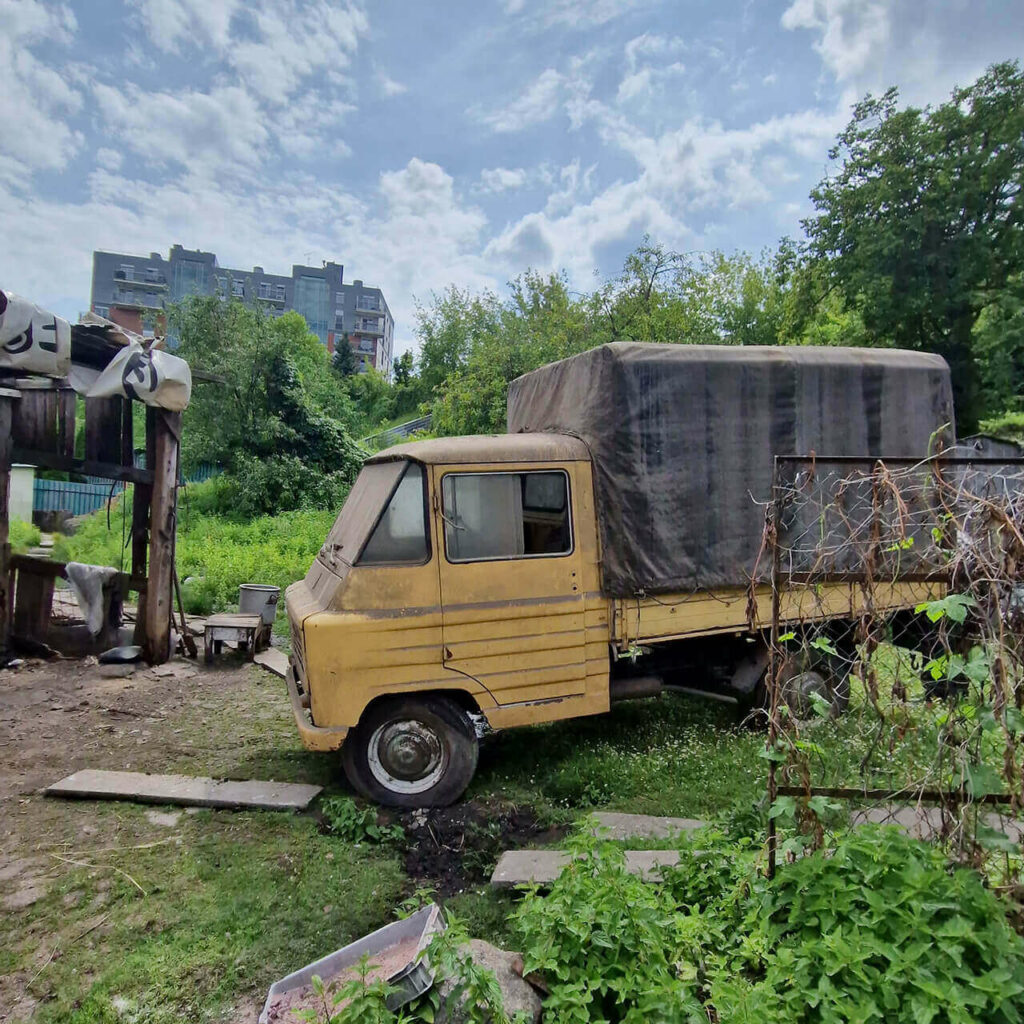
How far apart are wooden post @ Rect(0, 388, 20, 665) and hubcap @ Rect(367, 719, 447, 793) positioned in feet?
17.4

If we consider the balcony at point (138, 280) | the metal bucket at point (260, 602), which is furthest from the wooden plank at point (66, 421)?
the balcony at point (138, 280)

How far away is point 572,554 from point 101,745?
419cm

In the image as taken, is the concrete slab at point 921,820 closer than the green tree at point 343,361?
Yes

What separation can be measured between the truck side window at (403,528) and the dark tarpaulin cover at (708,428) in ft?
4.20

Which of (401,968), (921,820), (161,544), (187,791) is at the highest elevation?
(161,544)

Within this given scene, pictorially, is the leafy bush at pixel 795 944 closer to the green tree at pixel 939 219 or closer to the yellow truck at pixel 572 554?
the yellow truck at pixel 572 554

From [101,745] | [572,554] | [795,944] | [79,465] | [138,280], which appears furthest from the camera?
[138,280]

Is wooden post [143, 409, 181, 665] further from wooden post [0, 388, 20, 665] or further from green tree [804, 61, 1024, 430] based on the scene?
green tree [804, 61, 1024, 430]

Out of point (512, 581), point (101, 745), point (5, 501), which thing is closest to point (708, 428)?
point (512, 581)

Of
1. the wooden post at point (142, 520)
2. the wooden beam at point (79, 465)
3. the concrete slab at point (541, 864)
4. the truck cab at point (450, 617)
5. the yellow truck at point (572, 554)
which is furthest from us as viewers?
the wooden post at point (142, 520)

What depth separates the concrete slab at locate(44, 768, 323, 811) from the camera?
447cm

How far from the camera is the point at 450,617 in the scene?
4.39 m

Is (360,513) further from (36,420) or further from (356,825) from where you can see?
(36,420)

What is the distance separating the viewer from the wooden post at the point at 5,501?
696cm
